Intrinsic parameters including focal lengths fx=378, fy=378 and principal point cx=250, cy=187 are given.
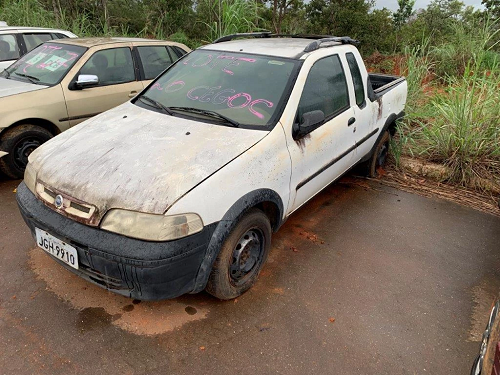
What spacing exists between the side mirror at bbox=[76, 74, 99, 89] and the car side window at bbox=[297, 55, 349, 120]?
2.70m

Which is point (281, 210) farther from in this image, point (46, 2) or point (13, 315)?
point (46, 2)

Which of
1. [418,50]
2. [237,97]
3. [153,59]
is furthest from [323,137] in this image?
[418,50]

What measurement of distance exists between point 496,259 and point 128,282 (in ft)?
10.3

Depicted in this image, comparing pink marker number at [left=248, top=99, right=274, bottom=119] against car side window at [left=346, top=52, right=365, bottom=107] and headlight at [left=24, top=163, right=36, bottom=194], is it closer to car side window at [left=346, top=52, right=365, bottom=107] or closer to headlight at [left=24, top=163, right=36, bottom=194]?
car side window at [left=346, top=52, right=365, bottom=107]

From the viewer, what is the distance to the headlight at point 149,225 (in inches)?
82.7

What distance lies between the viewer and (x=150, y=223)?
211cm

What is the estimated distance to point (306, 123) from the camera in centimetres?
282

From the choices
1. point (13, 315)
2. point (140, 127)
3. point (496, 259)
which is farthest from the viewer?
point (496, 259)

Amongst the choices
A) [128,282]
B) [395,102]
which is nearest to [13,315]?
[128,282]

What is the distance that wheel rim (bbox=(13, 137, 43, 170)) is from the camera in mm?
4230

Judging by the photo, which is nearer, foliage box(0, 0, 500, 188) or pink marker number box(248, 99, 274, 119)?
pink marker number box(248, 99, 274, 119)

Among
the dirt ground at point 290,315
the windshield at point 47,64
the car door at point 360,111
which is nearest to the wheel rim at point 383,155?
the car door at point 360,111

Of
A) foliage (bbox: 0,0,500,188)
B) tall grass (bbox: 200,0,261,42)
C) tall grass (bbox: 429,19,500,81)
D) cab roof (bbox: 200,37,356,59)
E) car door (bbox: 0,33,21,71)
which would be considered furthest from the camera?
tall grass (bbox: 429,19,500,81)

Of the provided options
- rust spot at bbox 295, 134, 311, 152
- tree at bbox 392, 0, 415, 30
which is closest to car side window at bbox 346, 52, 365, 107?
rust spot at bbox 295, 134, 311, 152
